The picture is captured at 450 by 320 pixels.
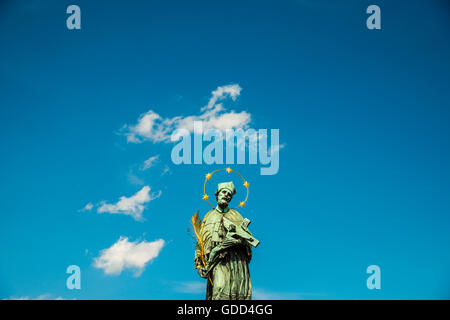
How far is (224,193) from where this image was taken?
14898 mm

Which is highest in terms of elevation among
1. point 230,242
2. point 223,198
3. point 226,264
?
point 223,198

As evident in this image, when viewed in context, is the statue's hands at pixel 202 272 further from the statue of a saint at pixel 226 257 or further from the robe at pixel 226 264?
the robe at pixel 226 264

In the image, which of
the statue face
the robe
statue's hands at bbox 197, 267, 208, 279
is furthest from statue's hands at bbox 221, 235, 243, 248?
the statue face

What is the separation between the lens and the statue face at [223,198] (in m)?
14.9

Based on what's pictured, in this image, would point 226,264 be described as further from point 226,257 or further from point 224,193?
point 224,193

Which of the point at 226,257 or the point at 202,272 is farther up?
the point at 226,257

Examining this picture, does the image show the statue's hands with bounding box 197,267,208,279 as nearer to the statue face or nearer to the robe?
the robe

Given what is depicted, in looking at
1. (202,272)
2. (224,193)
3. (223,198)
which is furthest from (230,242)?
(224,193)

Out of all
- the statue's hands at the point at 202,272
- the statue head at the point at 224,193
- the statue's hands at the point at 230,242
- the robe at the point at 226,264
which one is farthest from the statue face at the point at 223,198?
the statue's hands at the point at 202,272

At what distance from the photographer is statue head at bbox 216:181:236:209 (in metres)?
14.9

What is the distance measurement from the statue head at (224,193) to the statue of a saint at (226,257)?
0.04m

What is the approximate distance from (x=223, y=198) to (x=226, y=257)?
1.65 m
